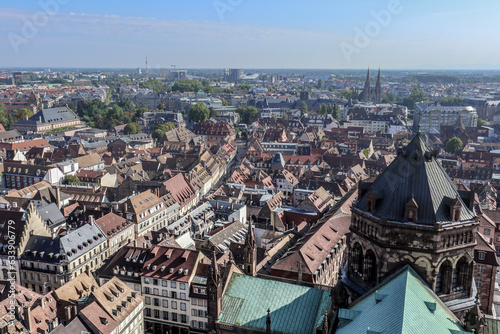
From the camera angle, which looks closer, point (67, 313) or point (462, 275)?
point (462, 275)

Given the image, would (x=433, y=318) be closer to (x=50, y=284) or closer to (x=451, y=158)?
(x=50, y=284)

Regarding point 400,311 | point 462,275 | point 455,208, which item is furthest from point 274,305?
point 455,208

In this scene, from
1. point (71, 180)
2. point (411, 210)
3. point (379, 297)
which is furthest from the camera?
point (71, 180)

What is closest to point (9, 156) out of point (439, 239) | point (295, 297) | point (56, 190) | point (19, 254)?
point (56, 190)

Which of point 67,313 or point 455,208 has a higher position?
point 455,208

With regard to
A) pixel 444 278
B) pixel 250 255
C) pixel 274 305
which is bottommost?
pixel 274 305

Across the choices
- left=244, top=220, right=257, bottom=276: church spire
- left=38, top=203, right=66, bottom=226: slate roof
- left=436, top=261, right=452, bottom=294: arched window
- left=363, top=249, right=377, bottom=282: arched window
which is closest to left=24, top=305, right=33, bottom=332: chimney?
left=244, top=220, right=257, bottom=276: church spire

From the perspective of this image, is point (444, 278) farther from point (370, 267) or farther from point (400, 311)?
point (400, 311)
